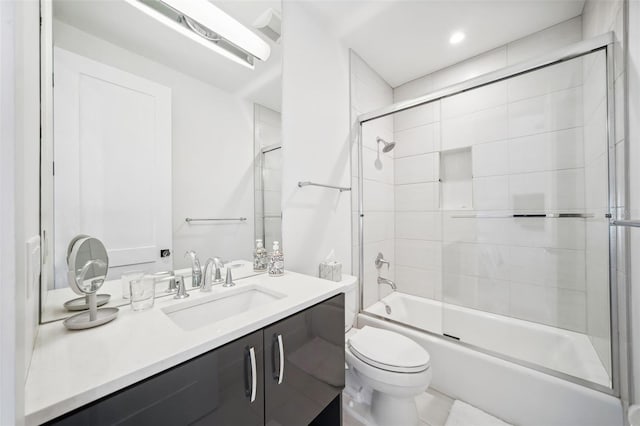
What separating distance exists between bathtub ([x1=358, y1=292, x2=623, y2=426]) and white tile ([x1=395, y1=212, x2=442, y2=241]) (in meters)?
0.63

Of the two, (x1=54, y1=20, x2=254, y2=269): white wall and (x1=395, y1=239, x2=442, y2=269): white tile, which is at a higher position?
(x1=54, y1=20, x2=254, y2=269): white wall

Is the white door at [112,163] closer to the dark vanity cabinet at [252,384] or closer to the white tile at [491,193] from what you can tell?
the dark vanity cabinet at [252,384]

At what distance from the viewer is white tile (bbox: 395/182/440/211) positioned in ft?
7.12

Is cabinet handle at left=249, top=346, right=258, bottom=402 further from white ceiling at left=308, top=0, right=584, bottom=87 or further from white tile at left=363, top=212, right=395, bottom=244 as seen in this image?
white ceiling at left=308, top=0, right=584, bottom=87

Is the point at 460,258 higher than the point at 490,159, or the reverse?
the point at 490,159

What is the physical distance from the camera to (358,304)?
2068 mm

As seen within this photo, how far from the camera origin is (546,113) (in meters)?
1.66

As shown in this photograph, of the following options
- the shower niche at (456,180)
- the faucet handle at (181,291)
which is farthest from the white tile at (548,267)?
the faucet handle at (181,291)

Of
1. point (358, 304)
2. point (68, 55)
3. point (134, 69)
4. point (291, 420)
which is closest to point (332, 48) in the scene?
point (134, 69)

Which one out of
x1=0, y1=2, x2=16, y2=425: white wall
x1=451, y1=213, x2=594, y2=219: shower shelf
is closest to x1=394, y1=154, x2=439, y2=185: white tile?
x1=451, y1=213, x2=594, y2=219: shower shelf

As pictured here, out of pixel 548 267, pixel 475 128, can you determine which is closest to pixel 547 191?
pixel 548 267

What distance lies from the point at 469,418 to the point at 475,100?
215 centimetres

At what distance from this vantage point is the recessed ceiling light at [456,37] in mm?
1873

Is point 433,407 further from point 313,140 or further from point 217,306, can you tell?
point 313,140
